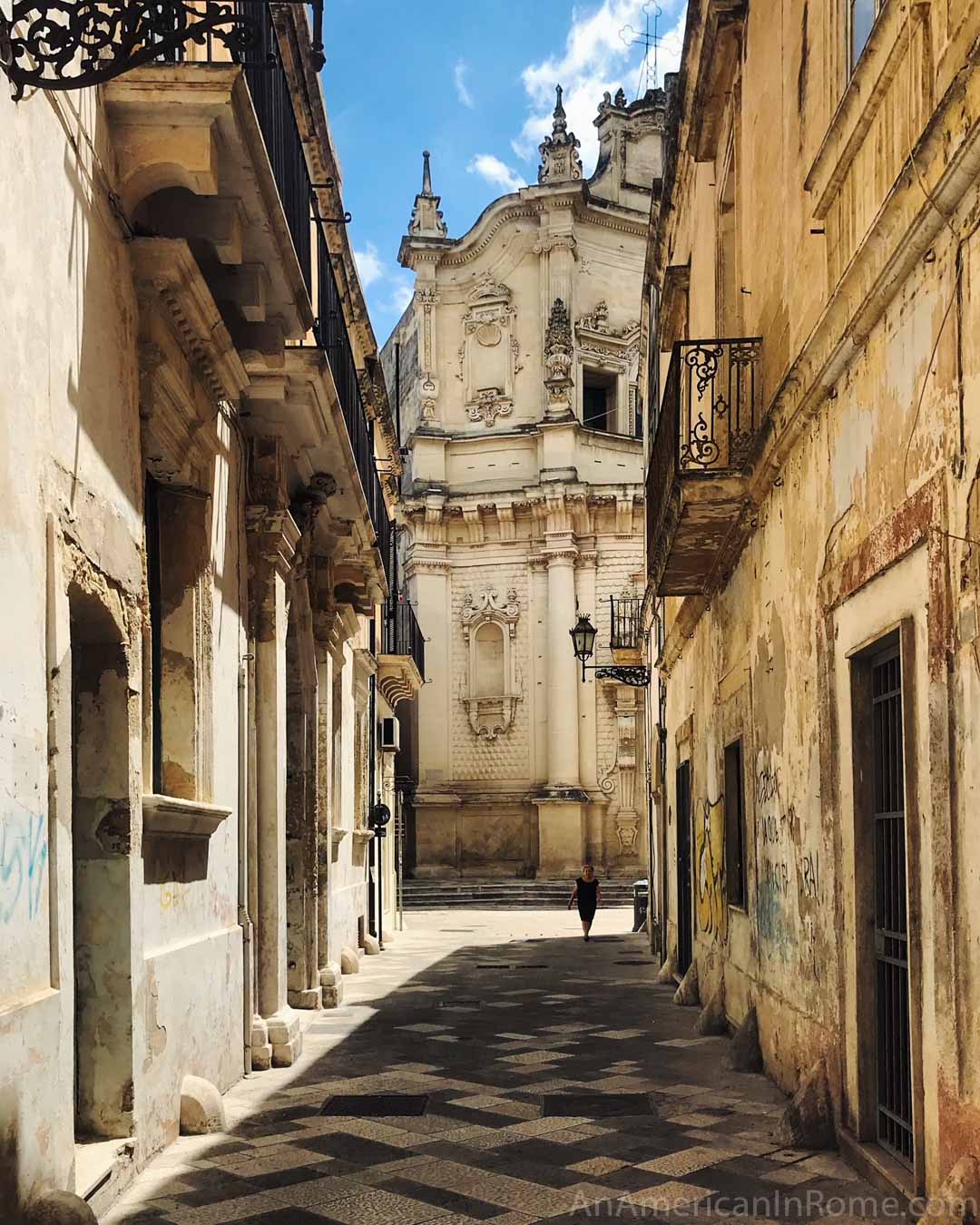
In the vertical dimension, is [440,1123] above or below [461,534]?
below

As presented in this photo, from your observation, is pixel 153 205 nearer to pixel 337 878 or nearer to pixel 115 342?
pixel 115 342

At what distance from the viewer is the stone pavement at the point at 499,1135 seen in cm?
614

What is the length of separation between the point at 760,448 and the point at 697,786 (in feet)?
17.5

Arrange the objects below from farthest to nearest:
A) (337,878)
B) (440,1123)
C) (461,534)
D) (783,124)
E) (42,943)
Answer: (461,534) → (337,878) → (783,124) → (440,1123) → (42,943)

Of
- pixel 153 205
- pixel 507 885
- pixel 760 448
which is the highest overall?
pixel 153 205

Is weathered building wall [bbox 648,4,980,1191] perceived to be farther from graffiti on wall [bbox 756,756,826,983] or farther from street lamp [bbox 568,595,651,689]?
street lamp [bbox 568,595,651,689]

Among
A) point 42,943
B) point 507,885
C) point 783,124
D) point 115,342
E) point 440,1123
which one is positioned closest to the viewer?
point 42,943

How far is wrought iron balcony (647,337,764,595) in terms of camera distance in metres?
10.1

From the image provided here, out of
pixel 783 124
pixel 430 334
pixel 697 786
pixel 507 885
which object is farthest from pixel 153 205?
pixel 430 334

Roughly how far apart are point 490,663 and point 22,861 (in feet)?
95.1

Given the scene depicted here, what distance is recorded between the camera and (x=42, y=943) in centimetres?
550

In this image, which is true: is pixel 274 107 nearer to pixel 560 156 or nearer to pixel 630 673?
pixel 630 673

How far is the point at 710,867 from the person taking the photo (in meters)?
12.9
